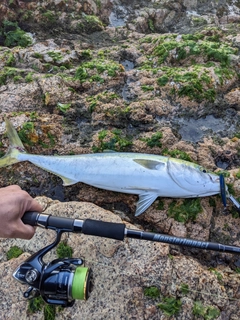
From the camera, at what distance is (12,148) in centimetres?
395

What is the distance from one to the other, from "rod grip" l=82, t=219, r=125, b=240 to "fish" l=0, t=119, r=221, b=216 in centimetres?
88

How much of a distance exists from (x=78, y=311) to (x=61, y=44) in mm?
4990

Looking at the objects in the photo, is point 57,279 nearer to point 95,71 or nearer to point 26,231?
point 26,231

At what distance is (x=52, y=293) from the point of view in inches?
100

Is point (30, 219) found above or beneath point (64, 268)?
above

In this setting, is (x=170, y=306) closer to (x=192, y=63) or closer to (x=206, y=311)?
(x=206, y=311)

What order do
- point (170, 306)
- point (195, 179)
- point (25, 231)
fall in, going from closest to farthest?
point (25, 231) → point (170, 306) → point (195, 179)

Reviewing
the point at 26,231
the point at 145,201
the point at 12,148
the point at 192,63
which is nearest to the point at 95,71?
the point at 192,63

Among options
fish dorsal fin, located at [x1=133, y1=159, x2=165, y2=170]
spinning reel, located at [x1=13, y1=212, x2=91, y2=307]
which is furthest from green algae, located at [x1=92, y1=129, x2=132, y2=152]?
spinning reel, located at [x1=13, y1=212, x2=91, y2=307]

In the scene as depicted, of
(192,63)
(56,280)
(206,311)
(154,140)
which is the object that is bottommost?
(206,311)

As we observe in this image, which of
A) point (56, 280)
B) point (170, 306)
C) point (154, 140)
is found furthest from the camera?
point (154, 140)

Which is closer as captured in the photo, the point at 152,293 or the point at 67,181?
the point at 152,293

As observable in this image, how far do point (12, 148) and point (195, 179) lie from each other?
7.73ft

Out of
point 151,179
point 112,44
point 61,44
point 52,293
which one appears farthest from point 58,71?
point 52,293
